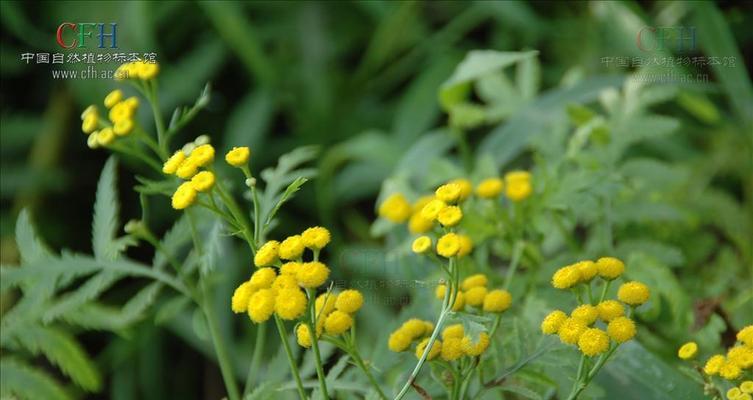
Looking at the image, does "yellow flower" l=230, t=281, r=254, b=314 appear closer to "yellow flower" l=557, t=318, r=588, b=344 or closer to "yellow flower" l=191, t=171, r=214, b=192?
"yellow flower" l=191, t=171, r=214, b=192

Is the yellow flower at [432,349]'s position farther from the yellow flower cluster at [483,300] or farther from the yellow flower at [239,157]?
the yellow flower at [239,157]

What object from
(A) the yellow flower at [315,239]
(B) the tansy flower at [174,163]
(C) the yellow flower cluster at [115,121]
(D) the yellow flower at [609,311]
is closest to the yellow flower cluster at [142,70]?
(C) the yellow flower cluster at [115,121]

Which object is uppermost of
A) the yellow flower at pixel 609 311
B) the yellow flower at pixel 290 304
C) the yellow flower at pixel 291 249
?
the yellow flower at pixel 291 249

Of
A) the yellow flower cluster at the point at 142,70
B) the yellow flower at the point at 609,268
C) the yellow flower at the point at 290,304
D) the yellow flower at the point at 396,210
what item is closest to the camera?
the yellow flower at the point at 290,304

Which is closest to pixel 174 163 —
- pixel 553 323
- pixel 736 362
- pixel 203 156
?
pixel 203 156

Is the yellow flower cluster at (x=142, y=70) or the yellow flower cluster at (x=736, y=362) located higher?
the yellow flower cluster at (x=142, y=70)

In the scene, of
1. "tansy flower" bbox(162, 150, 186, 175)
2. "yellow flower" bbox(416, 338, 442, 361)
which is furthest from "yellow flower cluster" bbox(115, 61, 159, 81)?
"yellow flower" bbox(416, 338, 442, 361)

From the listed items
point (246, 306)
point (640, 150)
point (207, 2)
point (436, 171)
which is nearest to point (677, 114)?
point (640, 150)
